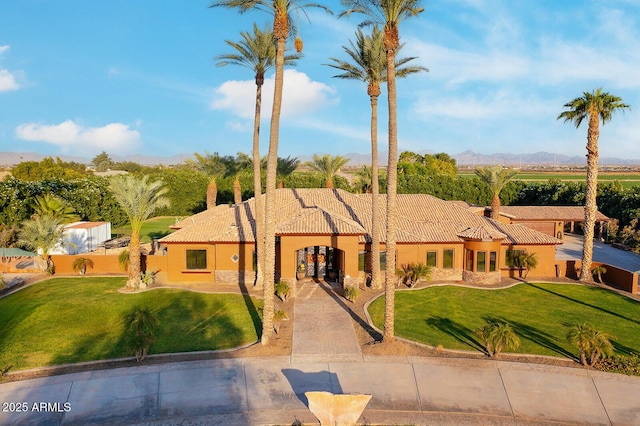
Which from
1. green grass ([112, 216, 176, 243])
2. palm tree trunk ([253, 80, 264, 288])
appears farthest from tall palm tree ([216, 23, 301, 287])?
green grass ([112, 216, 176, 243])

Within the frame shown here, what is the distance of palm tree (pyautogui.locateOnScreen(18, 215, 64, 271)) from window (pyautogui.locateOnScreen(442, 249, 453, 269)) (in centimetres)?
2610

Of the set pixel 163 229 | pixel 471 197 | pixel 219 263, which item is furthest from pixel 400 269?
pixel 471 197

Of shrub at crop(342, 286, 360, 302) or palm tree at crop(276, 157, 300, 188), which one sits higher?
palm tree at crop(276, 157, 300, 188)

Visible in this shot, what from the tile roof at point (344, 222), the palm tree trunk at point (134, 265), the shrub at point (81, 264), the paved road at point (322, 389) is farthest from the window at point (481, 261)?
the shrub at point (81, 264)

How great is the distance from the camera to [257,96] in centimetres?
2628

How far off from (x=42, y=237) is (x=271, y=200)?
19.9 metres

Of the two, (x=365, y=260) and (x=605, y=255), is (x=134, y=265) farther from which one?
(x=605, y=255)

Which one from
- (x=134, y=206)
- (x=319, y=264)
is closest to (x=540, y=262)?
(x=319, y=264)

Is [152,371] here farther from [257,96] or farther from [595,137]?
[595,137]

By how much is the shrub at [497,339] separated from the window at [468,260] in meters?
12.5

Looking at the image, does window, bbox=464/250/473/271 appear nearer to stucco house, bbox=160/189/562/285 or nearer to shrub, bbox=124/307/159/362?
stucco house, bbox=160/189/562/285

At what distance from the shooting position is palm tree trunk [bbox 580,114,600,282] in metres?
26.9

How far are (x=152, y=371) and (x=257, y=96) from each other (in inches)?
666

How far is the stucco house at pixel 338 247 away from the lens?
25.6 metres
